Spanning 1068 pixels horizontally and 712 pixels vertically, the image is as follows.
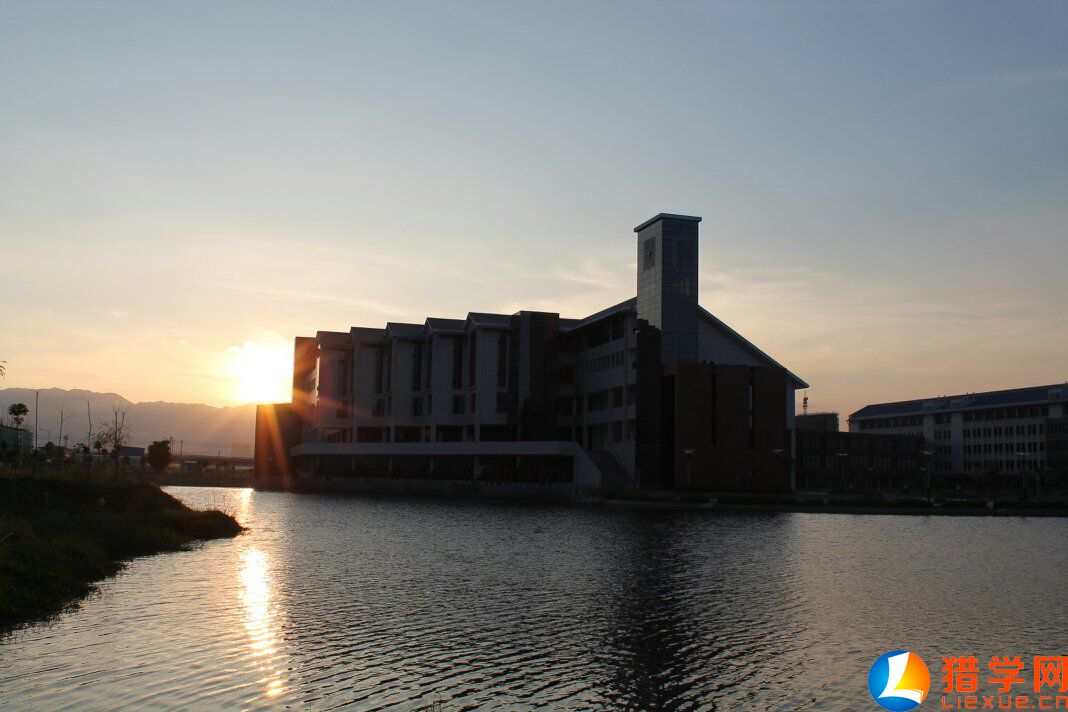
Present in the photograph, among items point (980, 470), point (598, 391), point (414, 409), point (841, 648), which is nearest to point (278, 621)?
point (841, 648)

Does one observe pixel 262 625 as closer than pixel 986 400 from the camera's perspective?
Yes

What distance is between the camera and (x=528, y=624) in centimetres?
2591

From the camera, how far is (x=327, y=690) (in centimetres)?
1870

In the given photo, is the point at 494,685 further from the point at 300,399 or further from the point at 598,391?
the point at 300,399

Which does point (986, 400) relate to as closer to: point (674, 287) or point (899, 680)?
point (674, 287)

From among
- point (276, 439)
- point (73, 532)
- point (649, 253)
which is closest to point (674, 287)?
point (649, 253)

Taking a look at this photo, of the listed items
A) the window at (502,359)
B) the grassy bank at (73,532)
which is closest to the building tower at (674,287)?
the window at (502,359)

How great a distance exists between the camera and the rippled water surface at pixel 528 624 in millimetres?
18984

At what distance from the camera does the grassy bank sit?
26.7m

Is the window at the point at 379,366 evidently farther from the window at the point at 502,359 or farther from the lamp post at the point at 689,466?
the lamp post at the point at 689,466

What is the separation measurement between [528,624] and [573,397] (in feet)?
338

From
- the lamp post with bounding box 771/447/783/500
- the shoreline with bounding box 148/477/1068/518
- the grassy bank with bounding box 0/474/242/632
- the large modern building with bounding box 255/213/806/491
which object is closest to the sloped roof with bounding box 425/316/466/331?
the large modern building with bounding box 255/213/806/491

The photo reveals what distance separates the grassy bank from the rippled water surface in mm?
1274

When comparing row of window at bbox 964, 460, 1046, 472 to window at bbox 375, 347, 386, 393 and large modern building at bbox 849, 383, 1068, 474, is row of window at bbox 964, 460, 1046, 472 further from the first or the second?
window at bbox 375, 347, 386, 393
